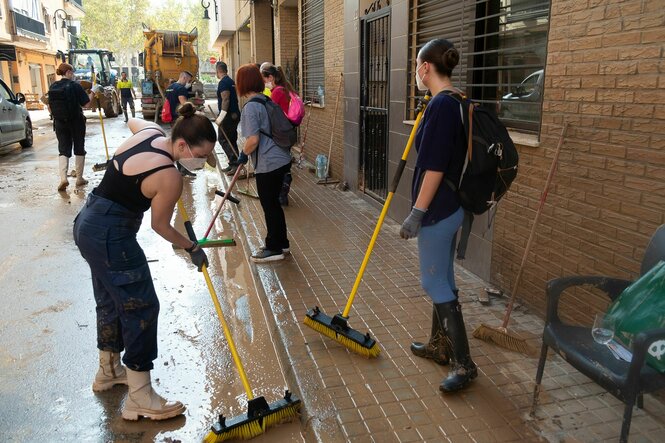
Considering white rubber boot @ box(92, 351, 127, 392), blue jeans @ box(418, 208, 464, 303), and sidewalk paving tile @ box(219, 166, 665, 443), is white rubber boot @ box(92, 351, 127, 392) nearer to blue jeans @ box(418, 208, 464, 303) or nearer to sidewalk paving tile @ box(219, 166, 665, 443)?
sidewalk paving tile @ box(219, 166, 665, 443)

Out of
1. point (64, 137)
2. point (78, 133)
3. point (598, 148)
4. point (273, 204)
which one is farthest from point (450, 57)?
point (64, 137)

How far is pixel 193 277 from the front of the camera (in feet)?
18.0

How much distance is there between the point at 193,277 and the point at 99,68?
26.3 metres

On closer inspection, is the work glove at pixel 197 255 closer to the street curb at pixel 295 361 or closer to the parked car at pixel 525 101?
the street curb at pixel 295 361

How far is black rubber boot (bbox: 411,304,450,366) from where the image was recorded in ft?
11.5

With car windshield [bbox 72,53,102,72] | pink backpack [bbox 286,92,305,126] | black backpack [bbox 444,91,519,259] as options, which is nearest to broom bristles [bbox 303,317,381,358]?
black backpack [bbox 444,91,519,259]

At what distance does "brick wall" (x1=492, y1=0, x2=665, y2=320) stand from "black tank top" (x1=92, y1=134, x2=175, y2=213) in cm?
262

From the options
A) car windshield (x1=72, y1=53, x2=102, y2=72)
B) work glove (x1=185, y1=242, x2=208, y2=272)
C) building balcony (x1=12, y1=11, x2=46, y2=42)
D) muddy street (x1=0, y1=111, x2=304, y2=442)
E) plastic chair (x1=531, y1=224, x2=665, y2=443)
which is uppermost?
building balcony (x1=12, y1=11, x2=46, y2=42)

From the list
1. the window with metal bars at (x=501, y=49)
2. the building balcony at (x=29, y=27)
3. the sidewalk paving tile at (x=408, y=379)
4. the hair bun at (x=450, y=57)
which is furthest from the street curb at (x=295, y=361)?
the building balcony at (x=29, y=27)

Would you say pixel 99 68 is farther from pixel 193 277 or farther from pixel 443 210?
pixel 443 210

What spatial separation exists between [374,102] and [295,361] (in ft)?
17.1

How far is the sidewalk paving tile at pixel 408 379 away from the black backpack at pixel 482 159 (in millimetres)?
1101

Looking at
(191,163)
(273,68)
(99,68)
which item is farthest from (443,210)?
(99,68)

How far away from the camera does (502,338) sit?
3701mm
